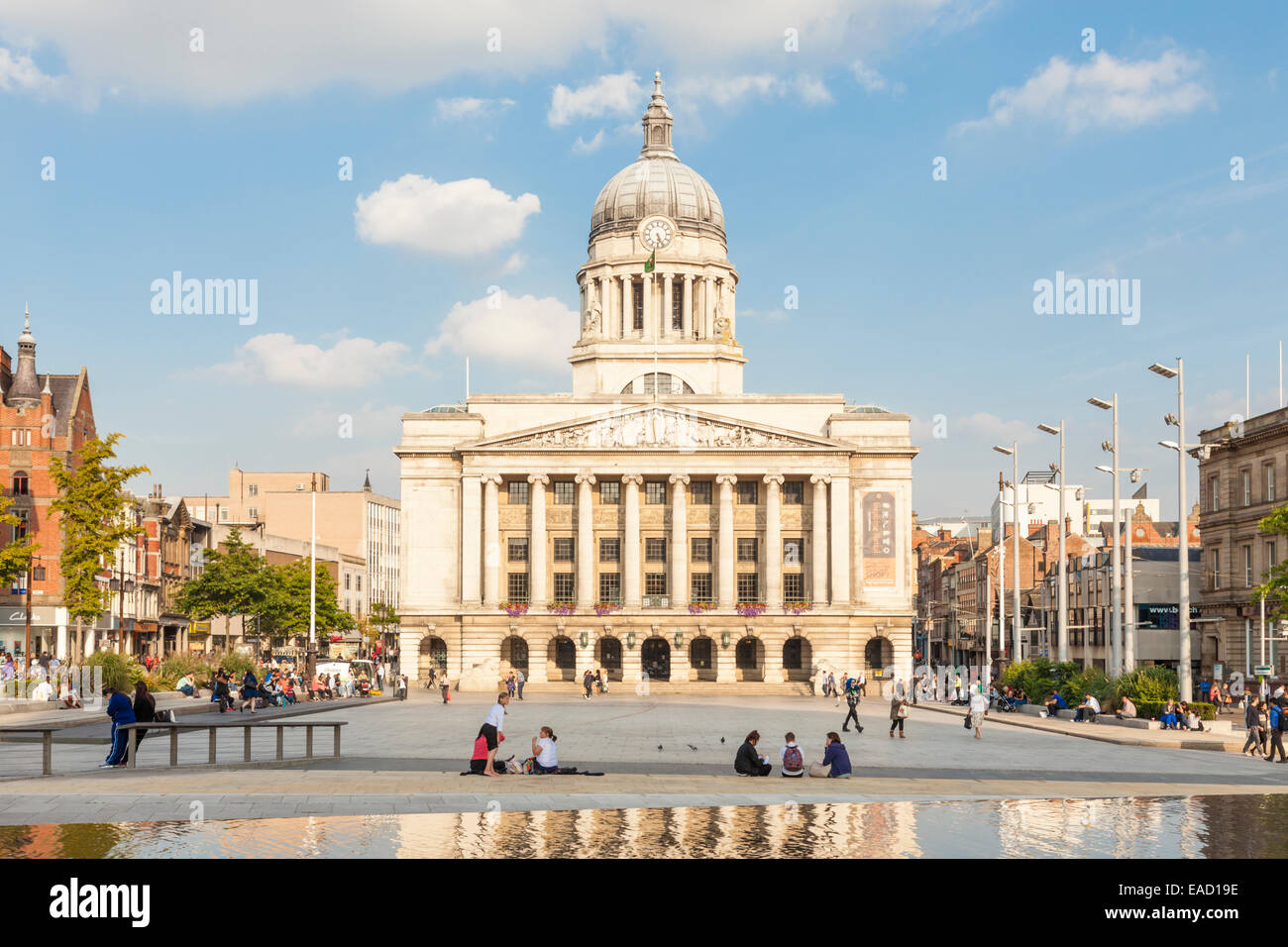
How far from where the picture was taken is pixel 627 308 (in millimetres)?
113812

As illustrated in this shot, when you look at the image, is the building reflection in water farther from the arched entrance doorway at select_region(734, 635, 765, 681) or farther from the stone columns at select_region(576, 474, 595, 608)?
the stone columns at select_region(576, 474, 595, 608)

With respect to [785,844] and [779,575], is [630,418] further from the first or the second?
[785,844]

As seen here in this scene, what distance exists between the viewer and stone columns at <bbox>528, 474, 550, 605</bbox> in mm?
96188

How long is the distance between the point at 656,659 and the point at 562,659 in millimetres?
6792

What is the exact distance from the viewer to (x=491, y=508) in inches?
3789

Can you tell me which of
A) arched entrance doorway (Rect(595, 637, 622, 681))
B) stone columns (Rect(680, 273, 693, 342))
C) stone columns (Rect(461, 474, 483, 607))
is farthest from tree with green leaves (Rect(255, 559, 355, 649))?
stone columns (Rect(680, 273, 693, 342))

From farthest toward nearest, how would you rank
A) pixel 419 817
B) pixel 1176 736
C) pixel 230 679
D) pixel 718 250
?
1. pixel 718 250
2. pixel 230 679
3. pixel 1176 736
4. pixel 419 817

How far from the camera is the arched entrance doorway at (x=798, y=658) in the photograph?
95.7 m

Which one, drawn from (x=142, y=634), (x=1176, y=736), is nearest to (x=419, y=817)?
(x=1176, y=736)

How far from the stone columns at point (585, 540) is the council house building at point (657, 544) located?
12cm

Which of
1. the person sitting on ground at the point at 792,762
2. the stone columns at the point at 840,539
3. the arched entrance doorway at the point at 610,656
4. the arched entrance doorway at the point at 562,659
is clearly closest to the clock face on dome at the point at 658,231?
the stone columns at the point at 840,539

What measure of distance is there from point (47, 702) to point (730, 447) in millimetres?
55932

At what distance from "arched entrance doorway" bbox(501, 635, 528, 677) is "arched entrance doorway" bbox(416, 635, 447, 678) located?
4.45 meters

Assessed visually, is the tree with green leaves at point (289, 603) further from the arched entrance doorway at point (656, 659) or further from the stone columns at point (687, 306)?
the stone columns at point (687, 306)
